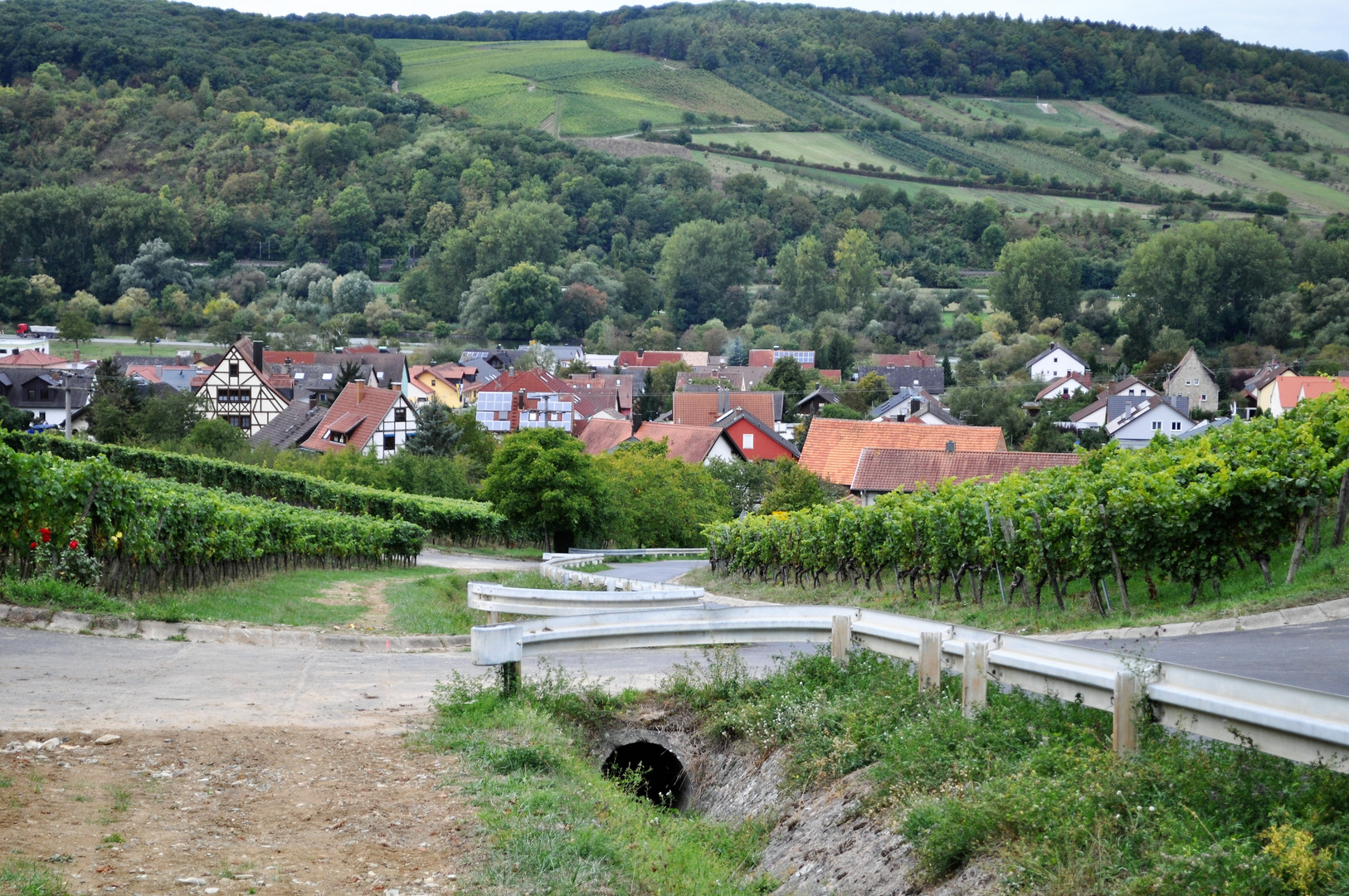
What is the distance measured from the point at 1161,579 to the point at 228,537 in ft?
49.5

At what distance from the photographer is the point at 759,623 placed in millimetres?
11133

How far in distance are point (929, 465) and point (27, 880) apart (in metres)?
52.7

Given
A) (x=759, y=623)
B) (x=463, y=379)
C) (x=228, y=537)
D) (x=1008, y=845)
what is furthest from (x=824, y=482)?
(x=463, y=379)

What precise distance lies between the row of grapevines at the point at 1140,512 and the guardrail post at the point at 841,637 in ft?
23.3

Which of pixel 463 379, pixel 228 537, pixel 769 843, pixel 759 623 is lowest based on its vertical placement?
pixel 463 379

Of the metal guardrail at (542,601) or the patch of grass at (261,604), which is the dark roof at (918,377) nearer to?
the patch of grass at (261,604)

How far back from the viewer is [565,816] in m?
7.72

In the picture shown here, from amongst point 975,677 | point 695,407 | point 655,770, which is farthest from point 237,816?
point 695,407

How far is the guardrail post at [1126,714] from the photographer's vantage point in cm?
730

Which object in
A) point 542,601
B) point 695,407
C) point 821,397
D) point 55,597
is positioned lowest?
point 821,397

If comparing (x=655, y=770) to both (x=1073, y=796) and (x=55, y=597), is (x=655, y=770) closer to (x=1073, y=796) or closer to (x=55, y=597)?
(x=1073, y=796)

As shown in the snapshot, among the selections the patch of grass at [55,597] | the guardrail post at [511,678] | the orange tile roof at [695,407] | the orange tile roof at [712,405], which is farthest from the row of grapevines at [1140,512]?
the orange tile roof at [695,407]

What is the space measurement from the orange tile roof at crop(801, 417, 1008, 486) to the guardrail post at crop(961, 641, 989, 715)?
179ft

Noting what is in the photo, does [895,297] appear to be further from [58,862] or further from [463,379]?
[58,862]
